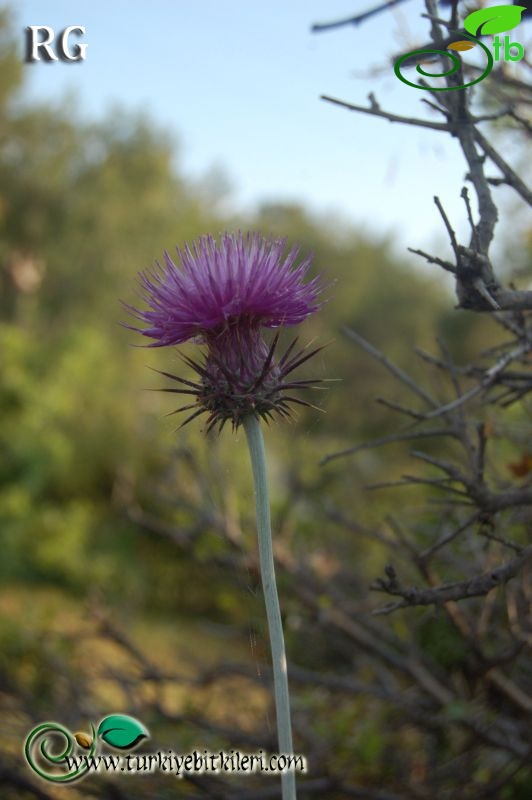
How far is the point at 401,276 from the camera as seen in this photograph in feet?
81.6

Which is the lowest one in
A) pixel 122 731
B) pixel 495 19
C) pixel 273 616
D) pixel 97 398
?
pixel 273 616

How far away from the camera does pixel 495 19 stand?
1644 mm

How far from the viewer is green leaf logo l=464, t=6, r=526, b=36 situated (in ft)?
5.30

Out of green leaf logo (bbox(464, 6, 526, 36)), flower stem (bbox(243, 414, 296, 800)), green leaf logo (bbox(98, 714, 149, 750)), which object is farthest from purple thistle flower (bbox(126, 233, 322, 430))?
green leaf logo (bbox(98, 714, 149, 750))

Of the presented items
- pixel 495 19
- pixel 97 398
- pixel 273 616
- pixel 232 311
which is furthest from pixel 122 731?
pixel 97 398

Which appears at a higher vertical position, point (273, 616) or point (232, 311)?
point (232, 311)

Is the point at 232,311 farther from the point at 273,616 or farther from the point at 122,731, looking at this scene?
the point at 122,731

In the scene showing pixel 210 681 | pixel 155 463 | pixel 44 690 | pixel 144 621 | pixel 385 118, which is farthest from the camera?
pixel 155 463

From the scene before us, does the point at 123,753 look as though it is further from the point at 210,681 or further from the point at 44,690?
the point at 44,690

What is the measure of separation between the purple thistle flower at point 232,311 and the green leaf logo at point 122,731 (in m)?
1.32

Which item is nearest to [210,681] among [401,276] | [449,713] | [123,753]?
[123,753]

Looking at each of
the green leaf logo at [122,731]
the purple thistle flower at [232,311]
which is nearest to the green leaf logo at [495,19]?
the purple thistle flower at [232,311]

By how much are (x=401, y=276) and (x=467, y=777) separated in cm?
2293

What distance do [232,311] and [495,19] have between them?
0.88 meters
